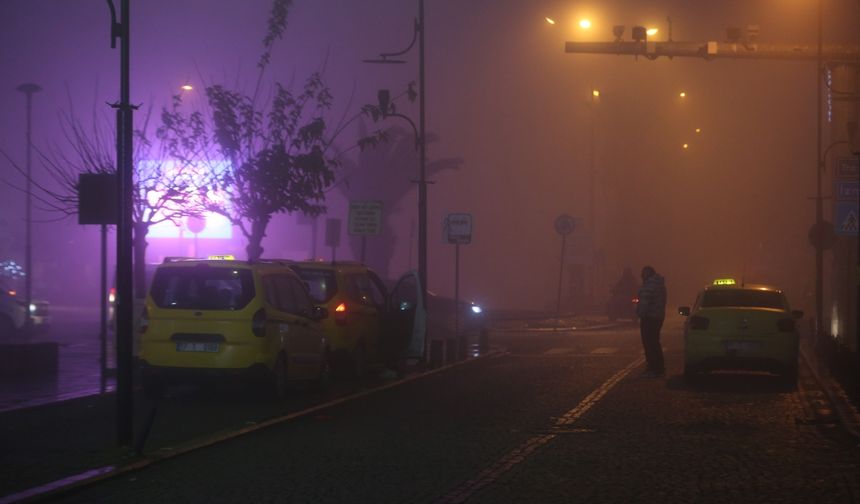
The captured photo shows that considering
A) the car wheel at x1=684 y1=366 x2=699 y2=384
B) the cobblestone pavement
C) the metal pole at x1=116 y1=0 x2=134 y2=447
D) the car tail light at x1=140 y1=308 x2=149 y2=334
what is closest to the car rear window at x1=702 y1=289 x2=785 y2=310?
the car wheel at x1=684 y1=366 x2=699 y2=384

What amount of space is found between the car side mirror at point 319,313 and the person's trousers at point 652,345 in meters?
5.96

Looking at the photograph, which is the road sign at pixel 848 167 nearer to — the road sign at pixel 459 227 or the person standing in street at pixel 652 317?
the person standing in street at pixel 652 317

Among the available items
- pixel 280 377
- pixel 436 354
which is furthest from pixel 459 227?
pixel 280 377

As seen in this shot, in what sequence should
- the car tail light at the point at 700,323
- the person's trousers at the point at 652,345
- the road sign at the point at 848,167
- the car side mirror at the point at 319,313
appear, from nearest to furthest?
the car side mirror at the point at 319,313 → the car tail light at the point at 700,323 → the person's trousers at the point at 652,345 → the road sign at the point at 848,167

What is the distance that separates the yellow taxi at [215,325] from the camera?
1554cm

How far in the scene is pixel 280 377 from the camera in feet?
52.8

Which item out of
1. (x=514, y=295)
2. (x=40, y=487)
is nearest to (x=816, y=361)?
(x=40, y=487)

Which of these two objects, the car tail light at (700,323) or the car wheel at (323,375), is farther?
the car tail light at (700,323)

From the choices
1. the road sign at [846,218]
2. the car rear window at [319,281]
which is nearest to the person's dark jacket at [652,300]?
the car rear window at [319,281]

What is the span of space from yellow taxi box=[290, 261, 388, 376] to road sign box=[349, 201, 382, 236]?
3.98 m

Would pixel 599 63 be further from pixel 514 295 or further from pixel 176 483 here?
pixel 176 483

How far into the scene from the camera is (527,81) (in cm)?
4578

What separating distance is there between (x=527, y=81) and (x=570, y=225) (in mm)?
11824

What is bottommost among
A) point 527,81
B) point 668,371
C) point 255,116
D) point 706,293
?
point 668,371
